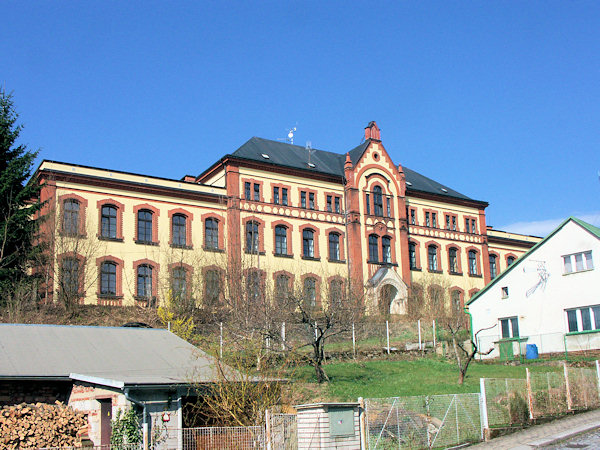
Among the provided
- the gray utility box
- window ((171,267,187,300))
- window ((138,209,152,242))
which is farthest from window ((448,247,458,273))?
the gray utility box

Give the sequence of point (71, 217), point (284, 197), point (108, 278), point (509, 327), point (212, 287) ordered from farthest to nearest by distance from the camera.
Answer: point (284, 197)
point (212, 287)
point (108, 278)
point (71, 217)
point (509, 327)

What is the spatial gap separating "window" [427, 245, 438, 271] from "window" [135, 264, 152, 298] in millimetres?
23233

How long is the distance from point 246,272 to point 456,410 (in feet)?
90.1

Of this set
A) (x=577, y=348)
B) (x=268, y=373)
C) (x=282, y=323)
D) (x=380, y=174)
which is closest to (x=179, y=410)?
(x=268, y=373)

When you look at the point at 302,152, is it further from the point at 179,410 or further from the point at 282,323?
the point at 179,410

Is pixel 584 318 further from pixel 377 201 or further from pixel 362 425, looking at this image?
pixel 362 425

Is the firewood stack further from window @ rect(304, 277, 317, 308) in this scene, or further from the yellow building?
window @ rect(304, 277, 317, 308)

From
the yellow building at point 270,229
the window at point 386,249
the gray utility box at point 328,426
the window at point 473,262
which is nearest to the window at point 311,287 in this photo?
the yellow building at point 270,229

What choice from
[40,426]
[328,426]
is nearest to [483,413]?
[328,426]

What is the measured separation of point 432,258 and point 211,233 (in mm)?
19374

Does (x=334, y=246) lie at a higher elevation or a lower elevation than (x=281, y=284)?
higher

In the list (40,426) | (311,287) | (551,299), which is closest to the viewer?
(40,426)

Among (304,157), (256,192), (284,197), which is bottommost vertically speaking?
(284,197)

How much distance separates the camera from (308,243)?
50031 millimetres
